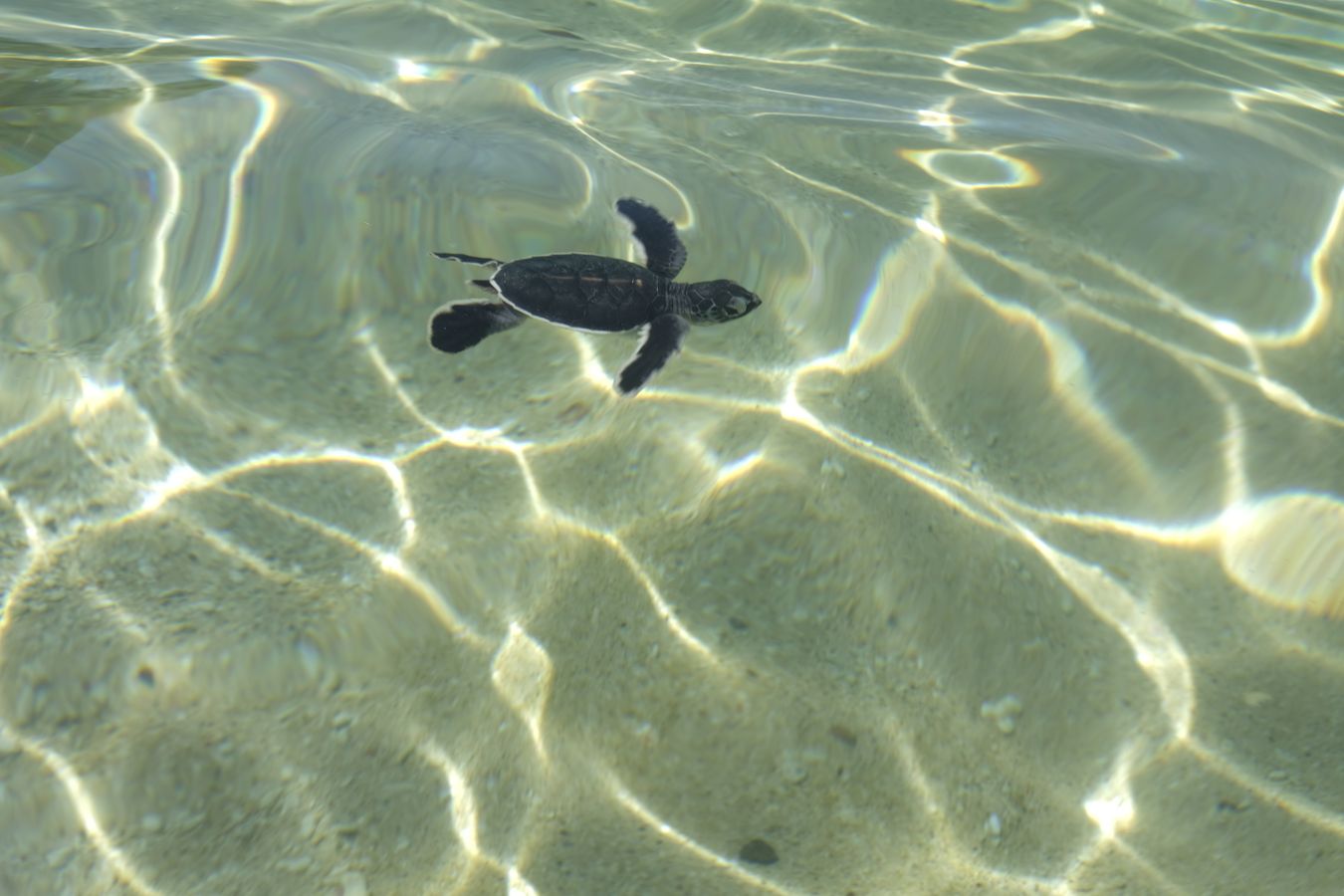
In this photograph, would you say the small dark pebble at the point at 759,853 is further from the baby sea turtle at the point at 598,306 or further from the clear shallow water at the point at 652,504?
the baby sea turtle at the point at 598,306

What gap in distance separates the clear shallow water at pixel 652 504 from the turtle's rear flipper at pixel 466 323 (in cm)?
10

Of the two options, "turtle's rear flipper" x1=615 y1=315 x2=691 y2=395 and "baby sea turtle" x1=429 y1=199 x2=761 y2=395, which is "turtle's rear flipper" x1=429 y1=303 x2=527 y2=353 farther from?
"turtle's rear flipper" x1=615 y1=315 x2=691 y2=395

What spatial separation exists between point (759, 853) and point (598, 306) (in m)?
1.59

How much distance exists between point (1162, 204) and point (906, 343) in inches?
52.2

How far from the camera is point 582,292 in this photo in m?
2.78

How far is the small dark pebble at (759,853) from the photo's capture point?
79.9 inches

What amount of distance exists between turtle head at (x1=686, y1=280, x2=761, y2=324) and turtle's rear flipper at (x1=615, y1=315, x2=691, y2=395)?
6 centimetres

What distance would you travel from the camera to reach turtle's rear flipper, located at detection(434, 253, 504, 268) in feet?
9.54

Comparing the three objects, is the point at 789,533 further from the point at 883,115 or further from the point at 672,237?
the point at 883,115

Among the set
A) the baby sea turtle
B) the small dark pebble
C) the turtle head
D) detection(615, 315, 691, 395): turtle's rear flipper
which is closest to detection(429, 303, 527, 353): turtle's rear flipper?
the baby sea turtle

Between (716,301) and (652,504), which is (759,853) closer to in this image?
(652,504)

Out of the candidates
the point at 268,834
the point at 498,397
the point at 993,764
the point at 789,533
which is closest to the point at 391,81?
the point at 498,397

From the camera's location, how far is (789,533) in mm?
2498

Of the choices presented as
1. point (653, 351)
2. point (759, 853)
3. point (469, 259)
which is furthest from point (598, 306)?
point (759, 853)
